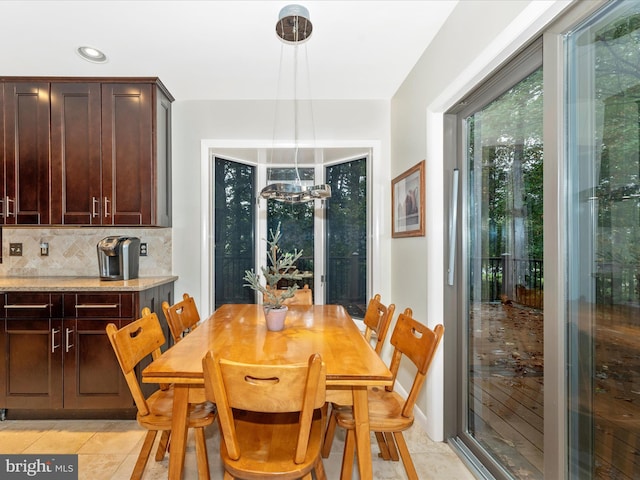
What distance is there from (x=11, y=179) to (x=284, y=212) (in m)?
2.26

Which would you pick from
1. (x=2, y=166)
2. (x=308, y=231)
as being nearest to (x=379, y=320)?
(x=308, y=231)

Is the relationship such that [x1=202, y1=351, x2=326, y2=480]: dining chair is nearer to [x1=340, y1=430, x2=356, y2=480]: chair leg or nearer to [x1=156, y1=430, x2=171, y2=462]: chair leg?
[x1=340, y1=430, x2=356, y2=480]: chair leg

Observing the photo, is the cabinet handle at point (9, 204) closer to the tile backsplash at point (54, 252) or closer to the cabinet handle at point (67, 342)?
the tile backsplash at point (54, 252)

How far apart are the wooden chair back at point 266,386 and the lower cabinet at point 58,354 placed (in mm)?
1713

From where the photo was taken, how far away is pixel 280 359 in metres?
1.47

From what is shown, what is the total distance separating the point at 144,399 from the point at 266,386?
35.5 inches

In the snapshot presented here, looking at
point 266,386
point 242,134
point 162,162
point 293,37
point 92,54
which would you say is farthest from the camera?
point 242,134

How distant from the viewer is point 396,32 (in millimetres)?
2193

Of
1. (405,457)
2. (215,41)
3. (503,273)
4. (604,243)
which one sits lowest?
(405,457)

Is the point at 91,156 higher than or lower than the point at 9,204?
higher

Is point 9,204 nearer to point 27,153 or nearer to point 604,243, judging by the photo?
point 27,153

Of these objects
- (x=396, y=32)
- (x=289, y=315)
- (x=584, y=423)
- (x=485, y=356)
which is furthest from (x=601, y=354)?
(x=396, y=32)

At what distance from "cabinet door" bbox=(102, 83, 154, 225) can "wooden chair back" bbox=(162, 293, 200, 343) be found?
0.95 metres

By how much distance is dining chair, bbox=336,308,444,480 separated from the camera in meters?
1.54
